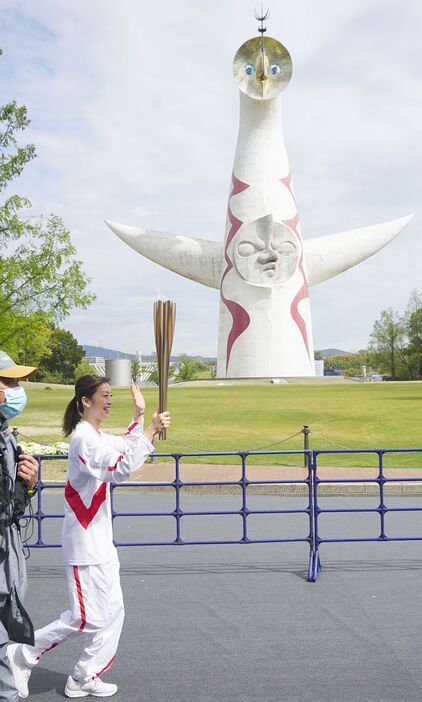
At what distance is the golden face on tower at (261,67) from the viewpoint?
1790 inches

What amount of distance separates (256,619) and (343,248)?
160 feet

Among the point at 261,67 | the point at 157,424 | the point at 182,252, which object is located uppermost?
the point at 261,67

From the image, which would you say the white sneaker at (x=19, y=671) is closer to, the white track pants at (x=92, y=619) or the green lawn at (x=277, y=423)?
the white track pants at (x=92, y=619)

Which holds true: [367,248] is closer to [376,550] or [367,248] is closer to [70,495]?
[376,550]

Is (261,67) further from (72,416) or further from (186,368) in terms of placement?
(186,368)

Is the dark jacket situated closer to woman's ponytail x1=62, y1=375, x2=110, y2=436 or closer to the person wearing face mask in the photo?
the person wearing face mask

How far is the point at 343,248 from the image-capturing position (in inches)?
2077

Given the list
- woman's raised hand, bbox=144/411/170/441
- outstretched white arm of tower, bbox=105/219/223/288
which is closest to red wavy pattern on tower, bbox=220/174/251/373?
outstretched white arm of tower, bbox=105/219/223/288

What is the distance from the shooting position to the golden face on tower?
45469 mm

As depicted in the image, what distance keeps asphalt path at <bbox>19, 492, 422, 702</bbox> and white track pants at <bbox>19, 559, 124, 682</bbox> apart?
0.23m

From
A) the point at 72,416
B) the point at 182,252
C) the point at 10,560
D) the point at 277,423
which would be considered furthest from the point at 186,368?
the point at 10,560

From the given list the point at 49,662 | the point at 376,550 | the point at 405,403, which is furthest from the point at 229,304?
the point at 49,662

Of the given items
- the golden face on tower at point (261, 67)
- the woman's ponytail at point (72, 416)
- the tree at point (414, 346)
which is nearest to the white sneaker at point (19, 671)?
the woman's ponytail at point (72, 416)

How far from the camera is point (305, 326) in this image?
162 feet
